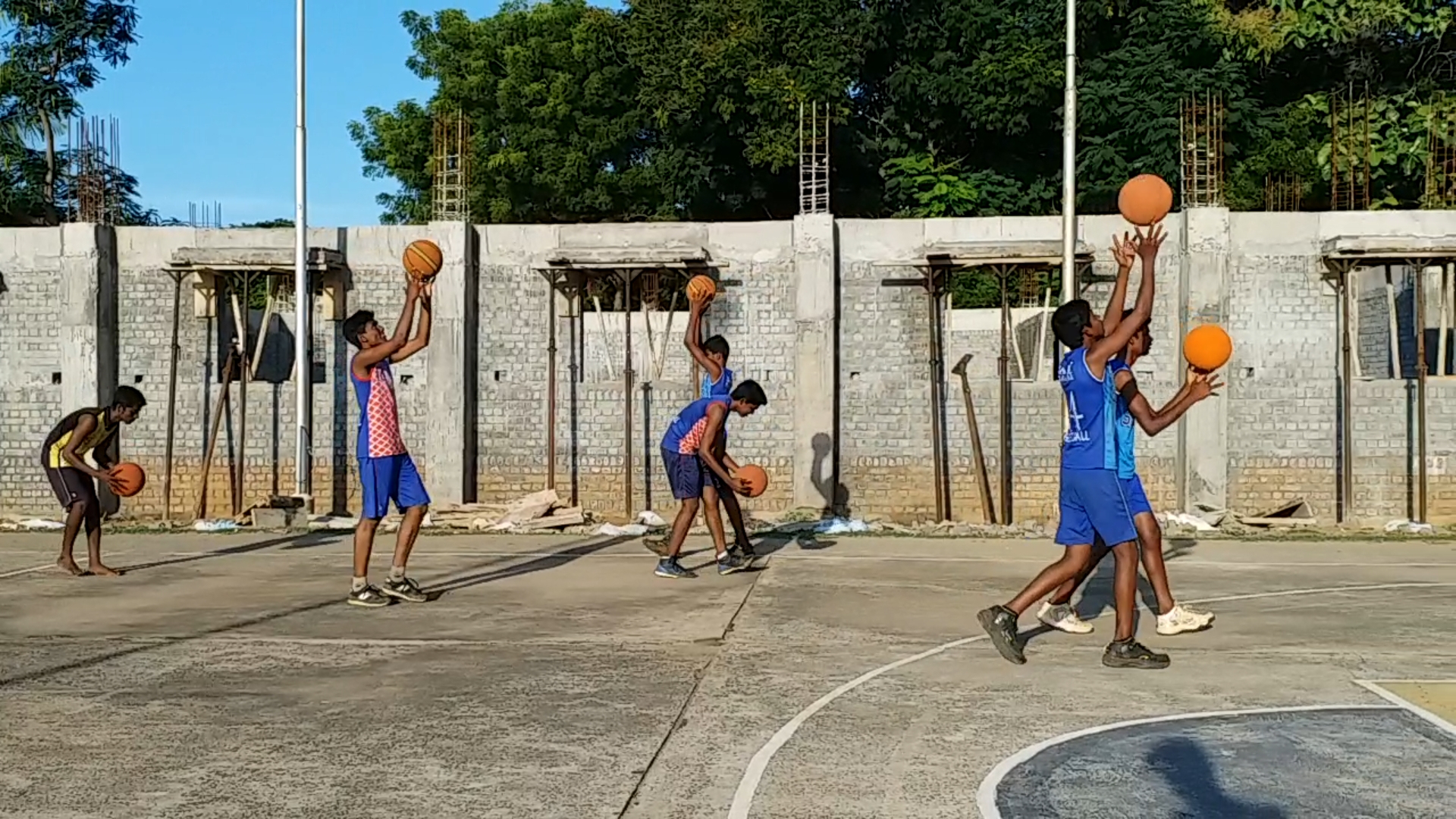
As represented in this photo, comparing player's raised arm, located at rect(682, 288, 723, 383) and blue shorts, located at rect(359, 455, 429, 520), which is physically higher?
player's raised arm, located at rect(682, 288, 723, 383)

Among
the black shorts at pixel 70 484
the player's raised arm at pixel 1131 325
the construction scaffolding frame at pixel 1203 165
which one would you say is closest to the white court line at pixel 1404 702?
the player's raised arm at pixel 1131 325

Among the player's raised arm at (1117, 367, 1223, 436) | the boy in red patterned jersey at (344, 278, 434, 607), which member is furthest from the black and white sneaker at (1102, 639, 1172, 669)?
the boy in red patterned jersey at (344, 278, 434, 607)

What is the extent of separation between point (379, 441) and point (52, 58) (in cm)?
2478

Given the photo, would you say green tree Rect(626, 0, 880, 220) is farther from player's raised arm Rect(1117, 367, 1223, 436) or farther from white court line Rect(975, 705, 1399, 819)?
white court line Rect(975, 705, 1399, 819)

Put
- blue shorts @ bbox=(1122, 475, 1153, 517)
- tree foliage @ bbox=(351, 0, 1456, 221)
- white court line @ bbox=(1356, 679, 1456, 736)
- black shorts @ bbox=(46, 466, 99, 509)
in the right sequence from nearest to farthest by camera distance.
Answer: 1. white court line @ bbox=(1356, 679, 1456, 736)
2. blue shorts @ bbox=(1122, 475, 1153, 517)
3. black shorts @ bbox=(46, 466, 99, 509)
4. tree foliage @ bbox=(351, 0, 1456, 221)

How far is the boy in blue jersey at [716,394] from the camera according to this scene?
1035cm

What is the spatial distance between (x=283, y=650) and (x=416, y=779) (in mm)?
2833

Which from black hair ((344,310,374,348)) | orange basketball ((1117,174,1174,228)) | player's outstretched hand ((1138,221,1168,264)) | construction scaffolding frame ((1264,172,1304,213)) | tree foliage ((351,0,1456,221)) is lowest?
black hair ((344,310,374,348))

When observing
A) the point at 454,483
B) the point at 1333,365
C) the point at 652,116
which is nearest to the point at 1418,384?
the point at 1333,365

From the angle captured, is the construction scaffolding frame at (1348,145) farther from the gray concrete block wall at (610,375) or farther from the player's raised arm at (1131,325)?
the player's raised arm at (1131,325)

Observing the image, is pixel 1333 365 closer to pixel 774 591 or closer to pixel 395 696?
pixel 774 591

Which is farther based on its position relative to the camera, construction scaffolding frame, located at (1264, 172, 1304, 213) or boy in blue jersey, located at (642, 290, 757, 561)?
construction scaffolding frame, located at (1264, 172, 1304, 213)

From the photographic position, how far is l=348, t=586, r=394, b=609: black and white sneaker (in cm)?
909

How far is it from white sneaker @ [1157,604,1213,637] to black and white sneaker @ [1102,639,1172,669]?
87 centimetres
